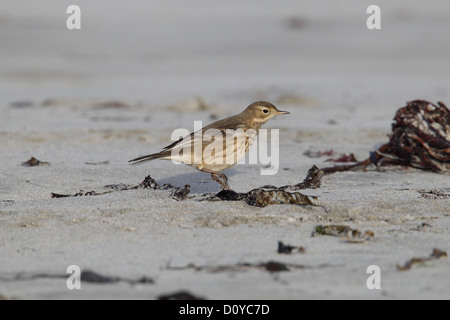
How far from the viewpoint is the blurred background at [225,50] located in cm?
1797

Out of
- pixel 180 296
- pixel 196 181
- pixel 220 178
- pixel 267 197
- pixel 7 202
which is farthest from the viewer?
pixel 196 181

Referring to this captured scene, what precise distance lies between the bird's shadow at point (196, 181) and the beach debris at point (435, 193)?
1.92 meters

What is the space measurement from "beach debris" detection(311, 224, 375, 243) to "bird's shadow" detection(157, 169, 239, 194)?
80.2 inches

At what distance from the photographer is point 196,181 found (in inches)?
305

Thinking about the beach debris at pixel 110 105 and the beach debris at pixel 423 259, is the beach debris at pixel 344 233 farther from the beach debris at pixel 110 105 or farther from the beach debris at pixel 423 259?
the beach debris at pixel 110 105

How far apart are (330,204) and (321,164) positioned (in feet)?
7.81

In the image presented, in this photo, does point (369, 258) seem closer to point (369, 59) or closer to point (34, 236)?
point (34, 236)

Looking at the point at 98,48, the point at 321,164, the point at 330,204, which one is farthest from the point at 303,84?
the point at 330,204

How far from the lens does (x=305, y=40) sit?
80.8ft

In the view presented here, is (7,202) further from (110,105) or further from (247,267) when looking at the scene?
(110,105)

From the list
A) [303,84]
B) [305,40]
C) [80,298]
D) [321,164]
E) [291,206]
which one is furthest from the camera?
[305,40]

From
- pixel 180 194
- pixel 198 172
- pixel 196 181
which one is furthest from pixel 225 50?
pixel 180 194

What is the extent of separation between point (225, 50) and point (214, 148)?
54.1 feet

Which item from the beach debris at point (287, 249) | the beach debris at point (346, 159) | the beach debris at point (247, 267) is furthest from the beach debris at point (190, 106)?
the beach debris at point (247, 267)
